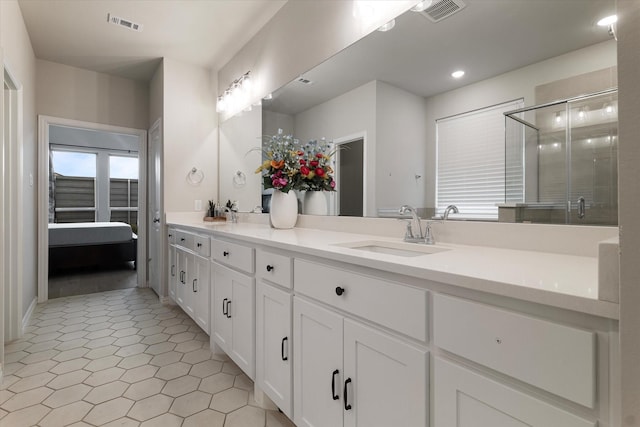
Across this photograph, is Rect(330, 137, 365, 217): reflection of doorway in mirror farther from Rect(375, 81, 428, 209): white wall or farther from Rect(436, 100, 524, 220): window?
Rect(436, 100, 524, 220): window

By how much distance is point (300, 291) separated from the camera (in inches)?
49.9

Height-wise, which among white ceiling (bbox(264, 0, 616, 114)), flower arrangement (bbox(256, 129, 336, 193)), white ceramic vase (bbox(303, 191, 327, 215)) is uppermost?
white ceiling (bbox(264, 0, 616, 114))

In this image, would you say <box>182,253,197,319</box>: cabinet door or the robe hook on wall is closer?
<box>182,253,197,319</box>: cabinet door

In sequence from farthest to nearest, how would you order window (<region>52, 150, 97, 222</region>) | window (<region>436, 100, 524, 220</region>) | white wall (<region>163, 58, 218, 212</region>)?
window (<region>52, 150, 97, 222</region>)
white wall (<region>163, 58, 218, 212</region>)
window (<region>436, 100, 524, 220</region>)

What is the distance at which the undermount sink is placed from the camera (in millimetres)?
1311

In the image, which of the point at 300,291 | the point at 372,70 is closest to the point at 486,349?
the point at 300,291

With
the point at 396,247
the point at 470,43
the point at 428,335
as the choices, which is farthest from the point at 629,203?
the point at 470,43

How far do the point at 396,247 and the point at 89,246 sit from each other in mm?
5088

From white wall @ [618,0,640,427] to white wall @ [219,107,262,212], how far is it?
2.44 meters

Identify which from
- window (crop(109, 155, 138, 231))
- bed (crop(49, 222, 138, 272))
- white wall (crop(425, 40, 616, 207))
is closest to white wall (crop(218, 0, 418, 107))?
white wall (crop(425, 40, 616, 207))

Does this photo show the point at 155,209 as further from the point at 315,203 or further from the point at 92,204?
the point at 92,204

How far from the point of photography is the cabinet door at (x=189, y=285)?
2.45 meters

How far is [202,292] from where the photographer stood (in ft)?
7.41

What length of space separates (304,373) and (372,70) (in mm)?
1520
